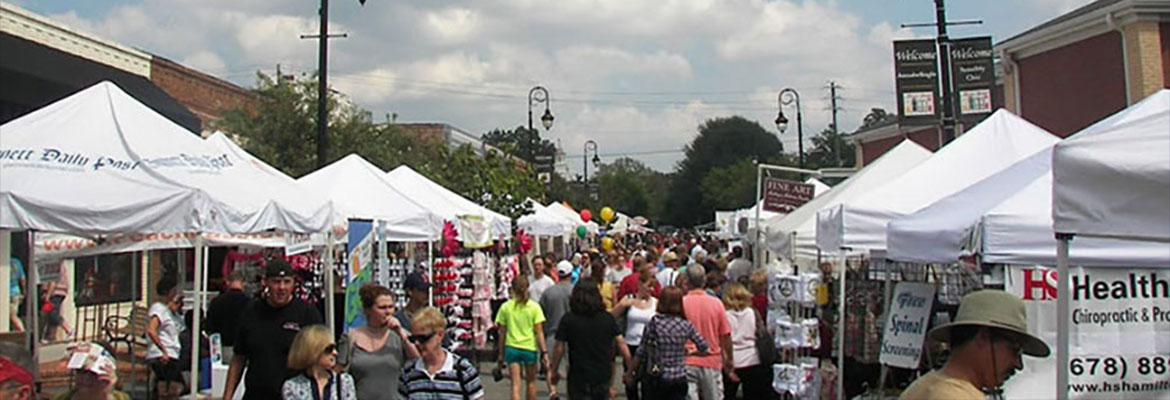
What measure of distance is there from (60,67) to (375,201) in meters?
7.76

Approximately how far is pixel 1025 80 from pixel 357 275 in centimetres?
2803

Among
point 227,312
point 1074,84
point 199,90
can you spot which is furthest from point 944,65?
point 199,90

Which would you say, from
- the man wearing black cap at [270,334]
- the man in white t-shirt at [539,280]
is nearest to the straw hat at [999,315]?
the man wearing black cap at [270,334]

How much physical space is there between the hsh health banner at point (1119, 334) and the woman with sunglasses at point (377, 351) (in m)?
3.99

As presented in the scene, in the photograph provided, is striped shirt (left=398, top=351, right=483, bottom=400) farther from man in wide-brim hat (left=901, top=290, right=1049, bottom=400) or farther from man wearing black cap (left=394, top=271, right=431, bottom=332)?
man in wide-brim hat (left=901, top=290, right=1049, bottom=400)

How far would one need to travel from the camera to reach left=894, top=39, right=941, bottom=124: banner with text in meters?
15.7

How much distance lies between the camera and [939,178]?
903 centimetres

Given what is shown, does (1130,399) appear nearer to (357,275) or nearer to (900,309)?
(900,309)

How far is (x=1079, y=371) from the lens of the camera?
17.1 feet

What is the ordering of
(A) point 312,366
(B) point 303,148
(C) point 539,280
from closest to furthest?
(A) point 312,366 → (C) point 539,280 → (B) point 303,148

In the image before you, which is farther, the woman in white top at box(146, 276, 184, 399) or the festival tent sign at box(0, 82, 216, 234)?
the woman in white top at box(146, 276, 184, 399)

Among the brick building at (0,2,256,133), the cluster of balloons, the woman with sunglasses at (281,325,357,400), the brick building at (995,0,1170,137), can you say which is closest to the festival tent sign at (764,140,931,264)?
the woman with sunglasses at (281,325,357,400)

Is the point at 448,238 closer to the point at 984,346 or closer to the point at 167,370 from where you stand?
the point at 167,370

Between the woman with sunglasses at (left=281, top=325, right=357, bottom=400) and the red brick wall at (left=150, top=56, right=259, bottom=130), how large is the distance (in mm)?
21806
